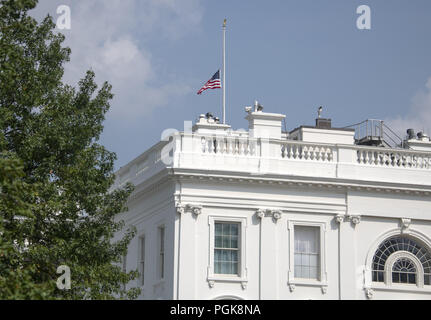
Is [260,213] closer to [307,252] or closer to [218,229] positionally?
[218,229]

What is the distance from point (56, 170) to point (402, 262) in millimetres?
14267

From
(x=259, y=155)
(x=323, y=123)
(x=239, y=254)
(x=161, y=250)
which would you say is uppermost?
(x=323, y=123)

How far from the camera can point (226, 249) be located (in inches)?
1398

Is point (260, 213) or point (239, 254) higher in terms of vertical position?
point (260, 213)

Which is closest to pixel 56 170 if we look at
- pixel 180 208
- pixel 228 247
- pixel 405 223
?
pixel 180 208

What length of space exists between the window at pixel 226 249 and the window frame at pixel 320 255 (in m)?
1.98

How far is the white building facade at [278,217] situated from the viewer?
35.2 metres

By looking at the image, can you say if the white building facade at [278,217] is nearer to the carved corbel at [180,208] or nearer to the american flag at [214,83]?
the carved corbel at [180,208]

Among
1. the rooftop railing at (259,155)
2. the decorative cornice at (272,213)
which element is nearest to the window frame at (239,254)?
the decorative cornice at (272,213)

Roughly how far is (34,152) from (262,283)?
9869 millimetres

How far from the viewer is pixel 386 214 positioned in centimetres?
3722

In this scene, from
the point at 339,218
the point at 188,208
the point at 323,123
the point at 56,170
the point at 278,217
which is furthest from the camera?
the point at 323,123
